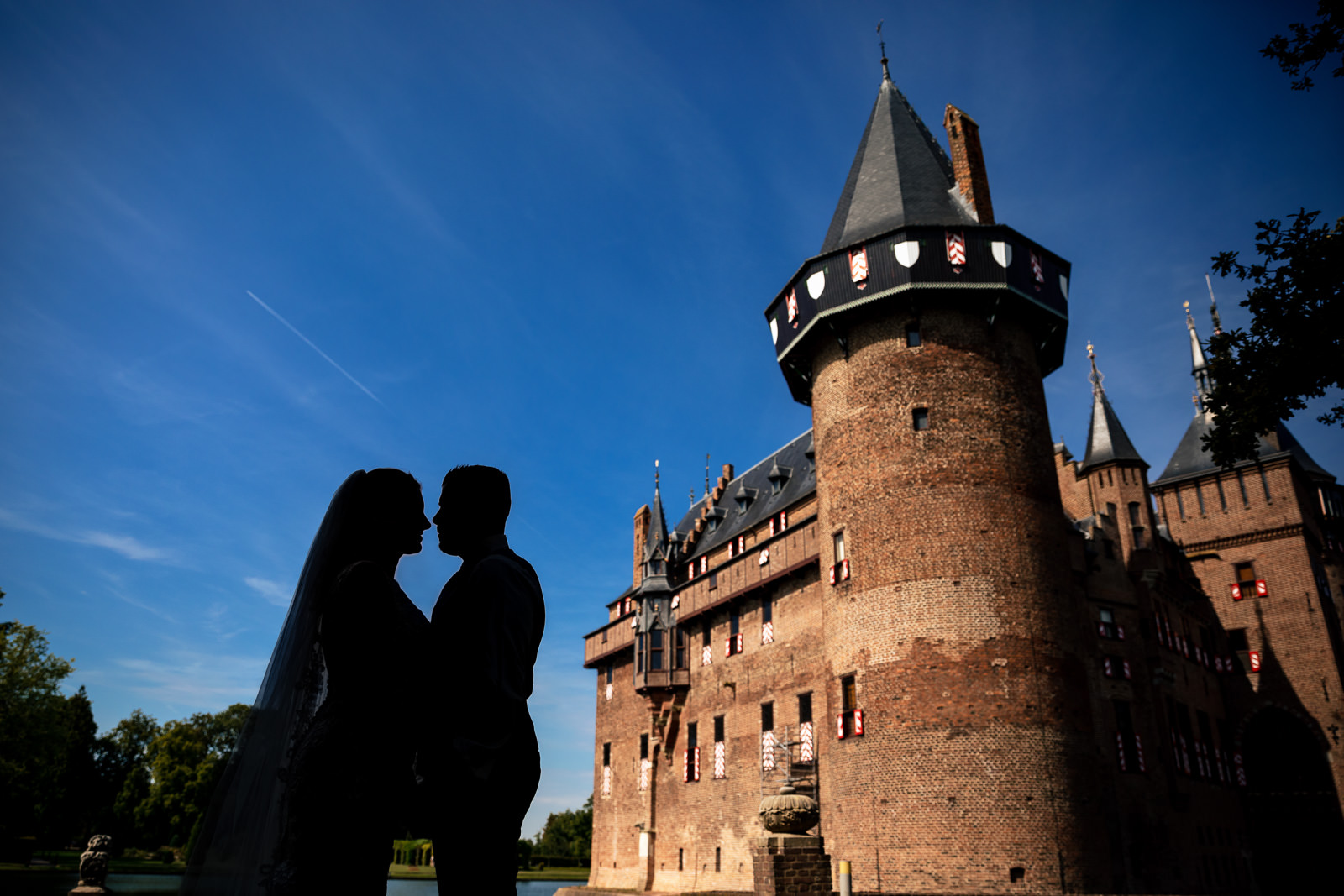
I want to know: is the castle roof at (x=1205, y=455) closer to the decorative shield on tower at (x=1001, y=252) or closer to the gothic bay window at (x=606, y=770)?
the decorative shield on tower at (x=1001, y=252)

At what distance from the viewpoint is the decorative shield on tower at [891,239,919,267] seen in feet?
76.9

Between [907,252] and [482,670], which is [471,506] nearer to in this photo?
[482,670]

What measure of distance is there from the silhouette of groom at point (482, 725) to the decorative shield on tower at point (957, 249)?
22.3 metres

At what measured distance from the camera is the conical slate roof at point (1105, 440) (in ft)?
112

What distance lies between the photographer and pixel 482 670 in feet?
9.14

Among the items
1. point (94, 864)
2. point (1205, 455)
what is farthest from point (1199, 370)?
point (94, 864)

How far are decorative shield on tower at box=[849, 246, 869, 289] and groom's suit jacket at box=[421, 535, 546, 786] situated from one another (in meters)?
22.3

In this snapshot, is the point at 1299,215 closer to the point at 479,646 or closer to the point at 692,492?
the point at 479,646

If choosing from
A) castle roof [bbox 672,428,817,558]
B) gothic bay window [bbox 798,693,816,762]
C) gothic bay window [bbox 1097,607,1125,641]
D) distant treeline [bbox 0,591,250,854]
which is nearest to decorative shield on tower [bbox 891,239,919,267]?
castle roof [bbox 672,428,817,558]

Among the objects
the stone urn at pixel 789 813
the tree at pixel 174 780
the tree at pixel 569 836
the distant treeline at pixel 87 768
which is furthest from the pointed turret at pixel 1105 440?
the tree at pixel 569 836

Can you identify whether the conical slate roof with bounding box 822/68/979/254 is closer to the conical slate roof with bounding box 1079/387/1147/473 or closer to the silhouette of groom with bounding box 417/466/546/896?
the conical slate roof with bounding box 1079/387/1147/473

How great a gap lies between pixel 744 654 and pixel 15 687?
25611mm

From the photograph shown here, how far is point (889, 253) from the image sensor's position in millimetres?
23734

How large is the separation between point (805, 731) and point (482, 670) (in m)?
25.0
